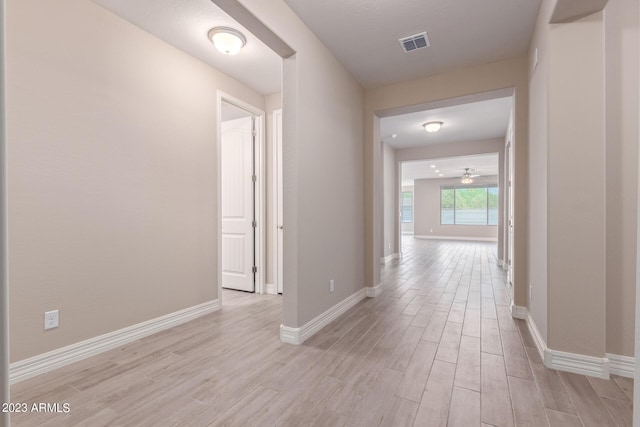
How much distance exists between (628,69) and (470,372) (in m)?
2.23

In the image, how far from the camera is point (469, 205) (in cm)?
1272

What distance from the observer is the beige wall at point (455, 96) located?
3059 mm

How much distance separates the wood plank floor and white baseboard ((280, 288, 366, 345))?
0.22ft

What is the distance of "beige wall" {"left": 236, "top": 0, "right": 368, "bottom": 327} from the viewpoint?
2.48m

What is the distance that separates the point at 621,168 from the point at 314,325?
2.53 meters

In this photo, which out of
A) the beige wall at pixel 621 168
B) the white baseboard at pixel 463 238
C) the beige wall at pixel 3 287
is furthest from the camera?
the white baseboard at pixel 463 238

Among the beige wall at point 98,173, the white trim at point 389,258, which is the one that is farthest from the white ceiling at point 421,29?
the white trim at point 389,258

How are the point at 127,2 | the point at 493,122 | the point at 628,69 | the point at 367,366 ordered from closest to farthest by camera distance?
the point at 628,69 → the point at 367,366 → the point at 127,2 → the point at 493,122

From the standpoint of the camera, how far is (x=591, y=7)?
6.02 ft

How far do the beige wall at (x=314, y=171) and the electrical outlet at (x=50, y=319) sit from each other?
1.63 meters

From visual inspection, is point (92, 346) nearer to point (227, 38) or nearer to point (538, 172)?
point (227, 38)

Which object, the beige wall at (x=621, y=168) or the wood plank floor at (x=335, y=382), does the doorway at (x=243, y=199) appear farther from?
the beige wall at (x=621, y=168)

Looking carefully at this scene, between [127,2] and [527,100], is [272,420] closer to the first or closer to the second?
[127,2]

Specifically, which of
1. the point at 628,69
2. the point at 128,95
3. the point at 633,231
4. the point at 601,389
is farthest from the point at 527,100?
the point at 128,95
